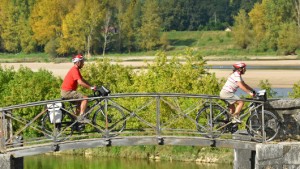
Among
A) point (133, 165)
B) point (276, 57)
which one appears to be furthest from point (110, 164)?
point (276, 57)

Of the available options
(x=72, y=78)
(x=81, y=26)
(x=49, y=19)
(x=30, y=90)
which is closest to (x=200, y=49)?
(x=81, y=26)

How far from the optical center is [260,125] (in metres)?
22.9

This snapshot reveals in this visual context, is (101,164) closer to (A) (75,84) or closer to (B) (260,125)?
(A) (75,84)

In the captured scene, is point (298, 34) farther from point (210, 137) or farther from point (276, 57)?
point (210, 137)

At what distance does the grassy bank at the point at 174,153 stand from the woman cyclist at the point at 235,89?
12.8m

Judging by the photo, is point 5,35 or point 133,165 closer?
point 133,165

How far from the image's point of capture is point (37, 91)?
42594mm

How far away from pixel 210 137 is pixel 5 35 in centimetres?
11409

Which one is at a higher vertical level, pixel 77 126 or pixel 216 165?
pixel 77 126

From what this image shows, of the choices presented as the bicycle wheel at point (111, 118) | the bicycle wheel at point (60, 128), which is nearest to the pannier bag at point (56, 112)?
the bicycle wheel at point (60, 128)

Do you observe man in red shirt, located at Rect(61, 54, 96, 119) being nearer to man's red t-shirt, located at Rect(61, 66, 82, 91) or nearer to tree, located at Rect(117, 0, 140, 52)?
man's red t-shirt, located at Rect(61, 66, 82, 91)

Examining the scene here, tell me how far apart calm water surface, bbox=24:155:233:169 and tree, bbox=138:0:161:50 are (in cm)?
8898

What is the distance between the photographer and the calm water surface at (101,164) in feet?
117

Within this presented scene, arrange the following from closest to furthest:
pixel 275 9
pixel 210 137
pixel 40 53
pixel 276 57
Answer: pixel 210 137, pixel 276 57, pixel 275 9, pixel 40 53
